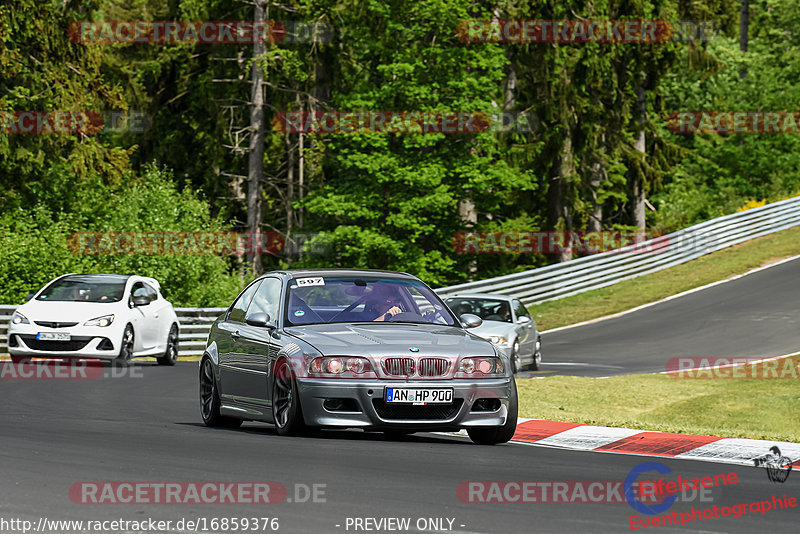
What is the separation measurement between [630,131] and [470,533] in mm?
48847

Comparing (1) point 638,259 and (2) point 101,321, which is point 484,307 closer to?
(2) point 101,321

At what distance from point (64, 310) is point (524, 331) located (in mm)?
8512

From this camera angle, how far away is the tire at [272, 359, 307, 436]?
11.4 m

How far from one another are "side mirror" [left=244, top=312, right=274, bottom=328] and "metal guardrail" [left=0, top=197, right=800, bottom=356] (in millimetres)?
26350

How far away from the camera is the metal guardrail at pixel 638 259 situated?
41.5m

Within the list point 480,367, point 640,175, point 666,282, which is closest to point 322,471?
point 480,367

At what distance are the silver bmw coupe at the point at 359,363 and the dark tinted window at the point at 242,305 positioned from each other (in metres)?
0.11

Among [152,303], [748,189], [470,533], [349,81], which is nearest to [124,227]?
[152,303]

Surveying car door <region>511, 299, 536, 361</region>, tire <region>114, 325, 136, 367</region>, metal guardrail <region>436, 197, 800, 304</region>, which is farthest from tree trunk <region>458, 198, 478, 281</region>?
tire <region>114, 325, 136, 367</region>

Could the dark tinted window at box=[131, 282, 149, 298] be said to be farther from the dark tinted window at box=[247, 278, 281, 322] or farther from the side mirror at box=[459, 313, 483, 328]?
the side mirror at box=[459, 313, 483, 328]

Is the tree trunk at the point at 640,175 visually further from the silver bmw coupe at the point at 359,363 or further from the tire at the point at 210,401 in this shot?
the silver bmw coupe at the point at 359,363

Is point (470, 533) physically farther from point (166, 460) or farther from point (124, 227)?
point (124, 227)

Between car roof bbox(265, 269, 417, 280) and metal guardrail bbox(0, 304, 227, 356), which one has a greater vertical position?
car roof bbox(265, 269, 417, 280)

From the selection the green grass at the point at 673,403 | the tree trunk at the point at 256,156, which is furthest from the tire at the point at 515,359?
the tree trunk at the point at 256,156
